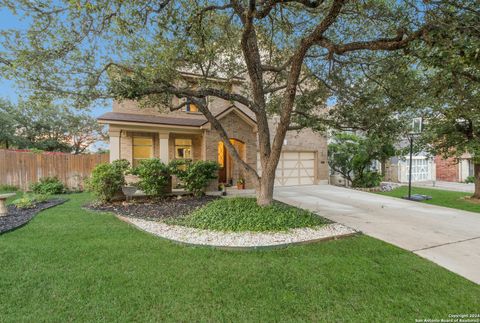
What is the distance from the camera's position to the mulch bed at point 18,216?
5.79 m

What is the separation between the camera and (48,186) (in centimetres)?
1095

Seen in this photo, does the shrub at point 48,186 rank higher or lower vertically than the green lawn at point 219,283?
higher

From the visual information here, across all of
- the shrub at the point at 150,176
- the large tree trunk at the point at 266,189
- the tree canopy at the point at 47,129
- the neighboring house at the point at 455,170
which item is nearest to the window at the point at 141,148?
the shrub at the point at 150,176

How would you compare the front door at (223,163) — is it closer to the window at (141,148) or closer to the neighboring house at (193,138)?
the neighboring house at (193,138)

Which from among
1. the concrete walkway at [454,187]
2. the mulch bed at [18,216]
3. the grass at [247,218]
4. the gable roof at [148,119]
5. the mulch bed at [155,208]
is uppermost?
the gable roof at [148,119]

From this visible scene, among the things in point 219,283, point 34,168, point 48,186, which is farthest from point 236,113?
point 34,168

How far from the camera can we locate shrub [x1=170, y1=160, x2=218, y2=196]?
9742 mm

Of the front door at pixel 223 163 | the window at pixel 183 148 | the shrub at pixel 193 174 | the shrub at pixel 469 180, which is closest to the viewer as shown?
the shrub at pixel 193 174

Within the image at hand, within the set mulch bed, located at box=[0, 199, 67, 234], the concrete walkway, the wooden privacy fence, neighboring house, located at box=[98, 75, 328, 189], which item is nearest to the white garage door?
neighboring house, located at box=[98, 75, 328, 189]

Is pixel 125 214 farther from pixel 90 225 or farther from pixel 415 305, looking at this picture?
pixel 415 305

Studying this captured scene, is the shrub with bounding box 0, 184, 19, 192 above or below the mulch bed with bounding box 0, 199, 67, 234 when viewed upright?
above

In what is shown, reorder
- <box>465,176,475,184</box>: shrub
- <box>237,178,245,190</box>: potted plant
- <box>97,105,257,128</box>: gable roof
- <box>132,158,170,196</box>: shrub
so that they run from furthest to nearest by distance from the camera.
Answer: <box>465,176,475,184</box>: shrub < <box>237,178,245,190</box>: potted plant < <box>97,105,257,128</box>: gable roof < <box>132,158,170,196</box>: shrub

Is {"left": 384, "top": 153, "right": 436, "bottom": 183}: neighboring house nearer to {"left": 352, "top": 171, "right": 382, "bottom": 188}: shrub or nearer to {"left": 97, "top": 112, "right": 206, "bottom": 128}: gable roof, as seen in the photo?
{"left": 352, "top": 171, "right": 382, "bottom": 188}: shrub

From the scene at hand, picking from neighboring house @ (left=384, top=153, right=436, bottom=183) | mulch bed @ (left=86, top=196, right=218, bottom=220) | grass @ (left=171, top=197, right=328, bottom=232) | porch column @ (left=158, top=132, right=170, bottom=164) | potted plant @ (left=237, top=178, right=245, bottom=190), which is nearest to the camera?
grass @ (left=171, top=197, right=328, bottom=232)
